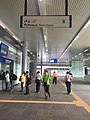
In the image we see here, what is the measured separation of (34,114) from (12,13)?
17.2 ft

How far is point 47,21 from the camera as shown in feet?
22.3

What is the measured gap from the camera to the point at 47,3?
8.88m

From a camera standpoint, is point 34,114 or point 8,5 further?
point 8,5

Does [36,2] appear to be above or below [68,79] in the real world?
above

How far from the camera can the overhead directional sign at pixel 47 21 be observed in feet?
22.1

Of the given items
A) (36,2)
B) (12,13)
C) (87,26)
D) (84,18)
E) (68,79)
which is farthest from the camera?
(68,79)

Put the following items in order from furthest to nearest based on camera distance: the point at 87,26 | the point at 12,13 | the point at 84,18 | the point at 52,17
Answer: the point at 87,26 < the point at 84,18 < the point at 12,13 < the point at 52,17

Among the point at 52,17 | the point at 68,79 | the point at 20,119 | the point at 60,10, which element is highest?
the point at 60,10

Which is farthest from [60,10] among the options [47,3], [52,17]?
[52,17]

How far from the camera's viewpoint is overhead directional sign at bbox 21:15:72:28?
674cm

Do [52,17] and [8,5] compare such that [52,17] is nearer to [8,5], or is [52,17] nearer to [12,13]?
[8,5]

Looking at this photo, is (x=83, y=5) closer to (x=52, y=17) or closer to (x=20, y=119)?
(x=52, y=17)

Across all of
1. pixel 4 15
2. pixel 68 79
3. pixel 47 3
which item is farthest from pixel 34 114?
pixel 68 79

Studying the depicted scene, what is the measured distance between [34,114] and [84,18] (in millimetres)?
5941
